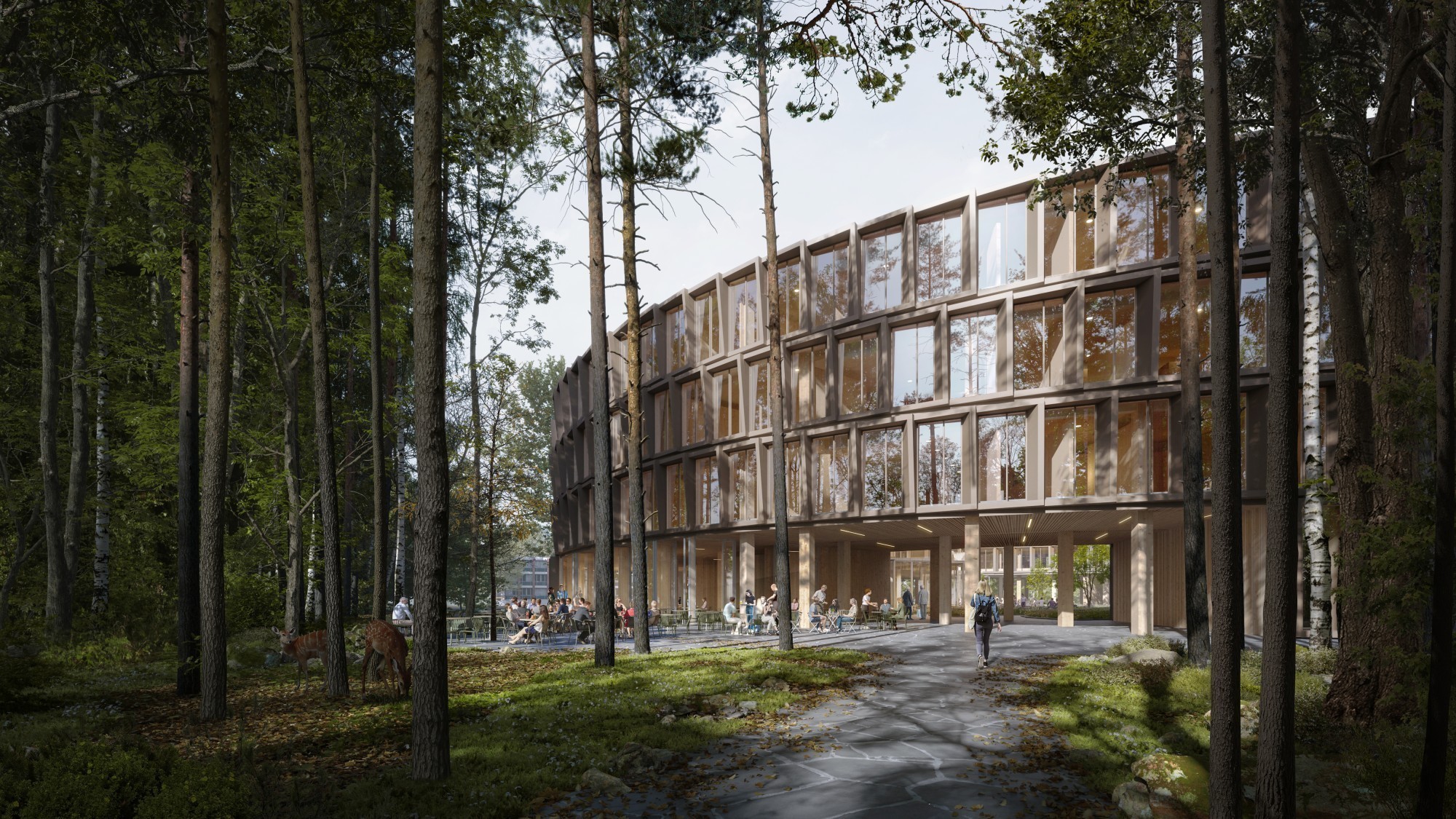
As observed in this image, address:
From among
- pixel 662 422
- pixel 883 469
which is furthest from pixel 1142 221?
pixel 662 422

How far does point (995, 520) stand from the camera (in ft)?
108

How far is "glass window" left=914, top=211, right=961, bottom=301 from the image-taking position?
30.8 metres

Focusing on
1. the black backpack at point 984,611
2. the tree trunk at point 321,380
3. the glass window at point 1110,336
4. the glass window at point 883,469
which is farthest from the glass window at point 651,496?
the tree trunk at point 321,380

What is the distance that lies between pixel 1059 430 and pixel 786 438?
1035 cm

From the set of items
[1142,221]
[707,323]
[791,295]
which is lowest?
[707,323]

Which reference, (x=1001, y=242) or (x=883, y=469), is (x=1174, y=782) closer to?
(x=883, y=469)

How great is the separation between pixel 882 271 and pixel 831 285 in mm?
2314

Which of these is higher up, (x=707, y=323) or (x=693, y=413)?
(x=707, y=323)

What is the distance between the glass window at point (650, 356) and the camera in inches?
1681

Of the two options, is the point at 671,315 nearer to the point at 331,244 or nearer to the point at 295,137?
the point at 331,244

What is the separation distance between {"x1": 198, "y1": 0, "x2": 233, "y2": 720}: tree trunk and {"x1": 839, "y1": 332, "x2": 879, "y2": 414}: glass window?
23.6 metres

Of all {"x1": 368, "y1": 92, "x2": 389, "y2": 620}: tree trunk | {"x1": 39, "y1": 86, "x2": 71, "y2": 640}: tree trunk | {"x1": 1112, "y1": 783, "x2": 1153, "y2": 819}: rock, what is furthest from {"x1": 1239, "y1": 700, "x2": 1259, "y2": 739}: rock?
{"x1": 39, "y1": 86, "x2": 71, "y2": 640}: tree trunk

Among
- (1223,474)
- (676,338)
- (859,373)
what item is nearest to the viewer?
(1223,474)

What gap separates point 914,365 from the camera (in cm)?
3153
